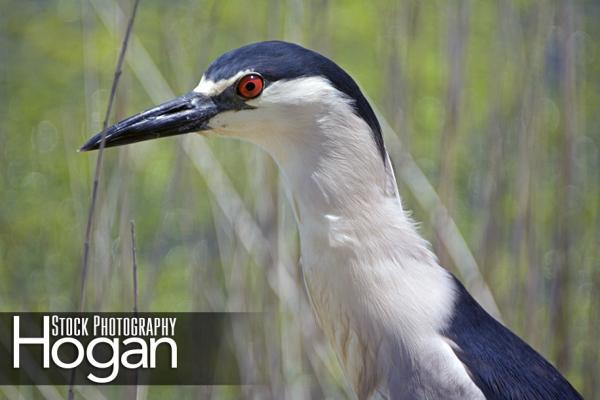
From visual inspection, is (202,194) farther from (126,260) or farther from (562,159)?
(562,159)

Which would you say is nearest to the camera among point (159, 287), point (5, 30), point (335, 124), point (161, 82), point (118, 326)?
point (335, 124)

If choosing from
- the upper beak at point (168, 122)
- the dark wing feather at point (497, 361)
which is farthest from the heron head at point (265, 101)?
the dark wing feather at point (497, 361)

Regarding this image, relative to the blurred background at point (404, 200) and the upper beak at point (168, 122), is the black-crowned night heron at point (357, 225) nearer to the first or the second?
the upper beak at point (168, 122)

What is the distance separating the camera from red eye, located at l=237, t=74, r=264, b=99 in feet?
4.75

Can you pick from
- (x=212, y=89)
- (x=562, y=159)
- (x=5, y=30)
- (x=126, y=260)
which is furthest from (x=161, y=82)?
(x=5, y=30)

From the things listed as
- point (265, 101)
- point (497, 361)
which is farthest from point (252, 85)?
point (497, 361)

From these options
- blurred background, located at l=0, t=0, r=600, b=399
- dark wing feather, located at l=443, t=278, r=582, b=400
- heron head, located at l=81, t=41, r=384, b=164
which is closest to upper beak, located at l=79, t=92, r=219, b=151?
heron head, located at l=81, t=41, r=384, b=164

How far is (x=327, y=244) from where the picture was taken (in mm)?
1492

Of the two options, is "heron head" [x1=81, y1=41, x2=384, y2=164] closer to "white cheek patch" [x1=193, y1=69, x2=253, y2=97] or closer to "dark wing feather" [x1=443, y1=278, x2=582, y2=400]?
"white cheek patch" [x1=193, y1=69, x2=253, y2=97]

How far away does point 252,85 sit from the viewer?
1.45 m

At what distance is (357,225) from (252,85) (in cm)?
25

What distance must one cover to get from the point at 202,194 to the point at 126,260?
→ 3.51 feet

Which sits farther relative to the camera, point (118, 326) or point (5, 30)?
point (5, 30)

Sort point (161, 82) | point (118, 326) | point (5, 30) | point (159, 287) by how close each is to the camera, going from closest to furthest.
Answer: point (118, 326)
point (161, 82)
point (159, 287)
point (5, 30)
